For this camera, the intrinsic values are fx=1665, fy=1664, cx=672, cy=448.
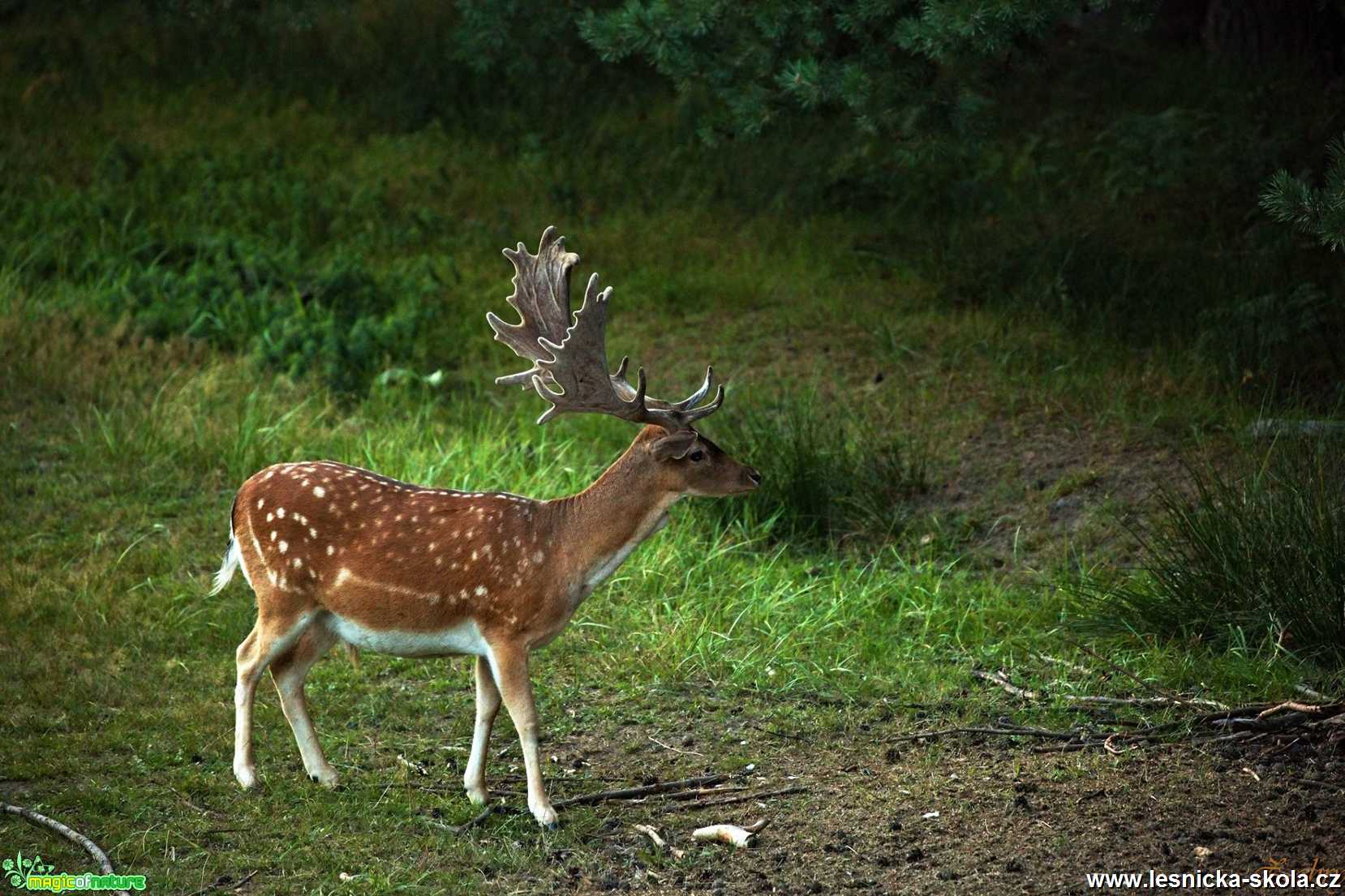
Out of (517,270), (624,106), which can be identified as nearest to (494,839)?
(517,270)

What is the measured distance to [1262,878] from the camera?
471cm

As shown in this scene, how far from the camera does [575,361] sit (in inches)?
225

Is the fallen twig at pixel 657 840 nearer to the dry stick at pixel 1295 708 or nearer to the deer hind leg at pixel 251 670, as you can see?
the deer hind leg at pixel 251 670

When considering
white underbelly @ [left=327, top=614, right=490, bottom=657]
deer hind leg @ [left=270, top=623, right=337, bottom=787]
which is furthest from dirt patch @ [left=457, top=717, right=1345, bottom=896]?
deer hind leg @ [left=270, top=623, right=337, bottom=787]

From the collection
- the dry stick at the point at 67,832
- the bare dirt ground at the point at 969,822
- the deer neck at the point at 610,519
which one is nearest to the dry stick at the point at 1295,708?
the bare dirt ground at the point at 969,822

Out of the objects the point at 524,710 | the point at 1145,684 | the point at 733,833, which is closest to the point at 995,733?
the point at 1145,684

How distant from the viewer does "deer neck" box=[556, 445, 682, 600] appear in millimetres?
5668

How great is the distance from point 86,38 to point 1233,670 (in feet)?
34.8

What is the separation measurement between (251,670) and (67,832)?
0.83m

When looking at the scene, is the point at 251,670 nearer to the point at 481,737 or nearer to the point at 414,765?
the point at 414,765

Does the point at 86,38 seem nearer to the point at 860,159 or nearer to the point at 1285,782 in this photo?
the point at 860,159

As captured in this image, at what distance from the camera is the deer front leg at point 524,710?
5.52 meters

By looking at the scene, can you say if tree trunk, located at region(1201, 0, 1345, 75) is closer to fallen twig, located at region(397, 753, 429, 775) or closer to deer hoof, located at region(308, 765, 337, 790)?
fallen twig, located at region(397, 753, 429, 775)

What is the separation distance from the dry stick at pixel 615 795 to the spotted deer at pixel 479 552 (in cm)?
10
